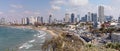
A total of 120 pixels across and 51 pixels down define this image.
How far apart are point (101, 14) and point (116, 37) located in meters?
128

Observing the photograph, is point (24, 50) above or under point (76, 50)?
under

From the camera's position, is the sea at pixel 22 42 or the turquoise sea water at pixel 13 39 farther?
the turquoise sea water at pixel 13 39

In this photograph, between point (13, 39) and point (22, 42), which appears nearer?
point (22, 42)

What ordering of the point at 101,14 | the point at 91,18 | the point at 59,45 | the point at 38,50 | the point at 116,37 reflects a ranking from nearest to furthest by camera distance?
the point at 59,45 → the point at 38,50 → the point at 116,37 → the point at 101,14 → the point at 91,18

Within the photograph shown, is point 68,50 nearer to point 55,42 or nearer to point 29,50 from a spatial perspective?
point 55,42

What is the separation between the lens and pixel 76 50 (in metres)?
20.2

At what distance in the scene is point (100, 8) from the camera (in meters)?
180

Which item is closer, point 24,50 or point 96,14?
point 24,50

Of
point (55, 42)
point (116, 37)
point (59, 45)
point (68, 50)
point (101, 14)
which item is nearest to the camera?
point (68, 50)

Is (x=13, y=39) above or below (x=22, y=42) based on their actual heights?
below

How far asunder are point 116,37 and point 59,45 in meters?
28.7

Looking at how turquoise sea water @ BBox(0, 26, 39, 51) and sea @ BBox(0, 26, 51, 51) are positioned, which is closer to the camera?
sea @ BBox(0, 26, 51, 51)

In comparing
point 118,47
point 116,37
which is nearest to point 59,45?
point 118,47

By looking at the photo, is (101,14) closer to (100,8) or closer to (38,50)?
(100,8)
